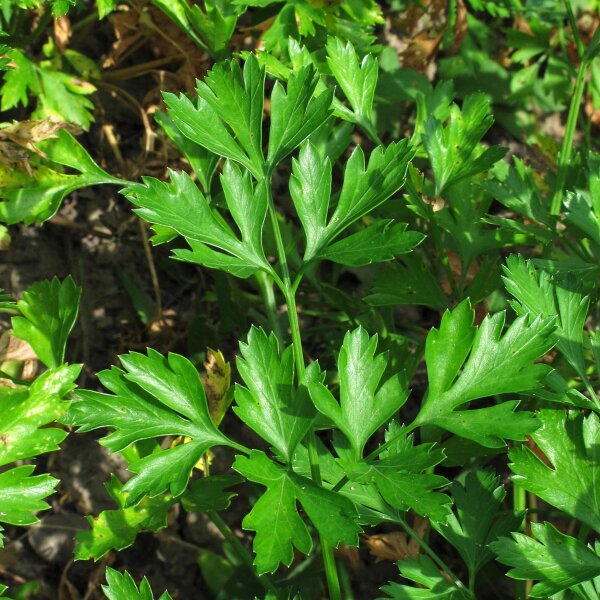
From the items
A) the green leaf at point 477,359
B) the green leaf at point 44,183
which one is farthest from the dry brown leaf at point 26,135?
the green leaf at point 477,359

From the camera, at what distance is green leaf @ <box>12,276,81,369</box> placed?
4.25 feet

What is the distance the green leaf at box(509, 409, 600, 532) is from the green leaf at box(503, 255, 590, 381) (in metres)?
0.13

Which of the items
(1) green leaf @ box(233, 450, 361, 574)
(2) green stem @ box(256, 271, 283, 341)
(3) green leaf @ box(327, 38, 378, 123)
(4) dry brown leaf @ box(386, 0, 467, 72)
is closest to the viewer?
(1) green leaf @ box(233, 450, 361, 574)

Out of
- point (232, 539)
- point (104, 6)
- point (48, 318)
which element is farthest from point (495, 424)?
point (104, 6)

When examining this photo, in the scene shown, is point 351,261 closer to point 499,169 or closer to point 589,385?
point 589,385

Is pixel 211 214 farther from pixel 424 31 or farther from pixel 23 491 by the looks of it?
pixel 424 31

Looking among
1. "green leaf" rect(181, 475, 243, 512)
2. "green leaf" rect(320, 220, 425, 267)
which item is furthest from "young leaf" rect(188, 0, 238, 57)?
"green leaf" rect(181, 475, 243, 512)

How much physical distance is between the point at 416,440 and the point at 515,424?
0.48m

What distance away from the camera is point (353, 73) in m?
1.44

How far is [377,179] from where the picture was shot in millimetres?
1231

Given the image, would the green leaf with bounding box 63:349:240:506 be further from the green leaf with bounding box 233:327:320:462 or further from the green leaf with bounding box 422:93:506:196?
the green leaf with bounding box 422:93:506:196

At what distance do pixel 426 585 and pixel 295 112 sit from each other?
77cm

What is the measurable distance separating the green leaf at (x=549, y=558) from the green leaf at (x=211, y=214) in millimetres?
554

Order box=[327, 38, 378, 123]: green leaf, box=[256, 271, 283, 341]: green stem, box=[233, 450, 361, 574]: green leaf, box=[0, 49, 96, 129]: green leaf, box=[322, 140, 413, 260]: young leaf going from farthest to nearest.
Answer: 1. box=[0, 49, 96, 129]: green leaf
2. box=[256, 271, 283, 341]: green stem
3. box=[327, 38, 378, 123]: green leaf
4. box=[322, 140, 413, 260]: young leaf
5. box=[233, 450, 361, 574]: green leaf
